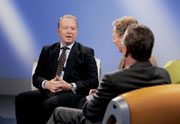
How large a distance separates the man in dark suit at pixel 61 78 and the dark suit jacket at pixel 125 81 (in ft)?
3.90

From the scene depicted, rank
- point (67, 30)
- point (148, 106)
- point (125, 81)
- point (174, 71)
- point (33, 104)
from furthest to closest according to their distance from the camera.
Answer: point (67, 30)
point (33, 104)
point (174, 71)
point (125, 81)
point (148, 106)

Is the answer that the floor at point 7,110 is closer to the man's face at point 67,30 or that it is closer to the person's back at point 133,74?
the man's face at point 67,30

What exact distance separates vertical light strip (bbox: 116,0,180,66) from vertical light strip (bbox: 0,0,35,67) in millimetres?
Result: 2092

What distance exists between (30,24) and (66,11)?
77 centimetres

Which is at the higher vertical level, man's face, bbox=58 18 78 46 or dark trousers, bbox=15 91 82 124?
man's face, bbox=58 18 78 46

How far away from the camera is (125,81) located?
1.83 m

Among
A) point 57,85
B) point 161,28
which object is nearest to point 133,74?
point 57,85

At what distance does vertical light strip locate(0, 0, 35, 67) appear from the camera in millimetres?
5867

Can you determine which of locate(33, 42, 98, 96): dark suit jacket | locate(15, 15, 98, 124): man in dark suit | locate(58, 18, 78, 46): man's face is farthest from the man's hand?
locate(58, 18, 78, 46): man's face

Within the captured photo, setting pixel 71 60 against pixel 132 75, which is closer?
pixel 132 75

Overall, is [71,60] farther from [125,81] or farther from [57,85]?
[125,81]

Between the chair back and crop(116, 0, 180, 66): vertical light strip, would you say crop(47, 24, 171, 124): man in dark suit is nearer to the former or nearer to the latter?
the chair back

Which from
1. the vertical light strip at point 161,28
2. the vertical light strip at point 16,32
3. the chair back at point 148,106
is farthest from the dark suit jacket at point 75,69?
the vertical light strip at point 16,32

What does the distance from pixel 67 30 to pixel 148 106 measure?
1.88 metres
